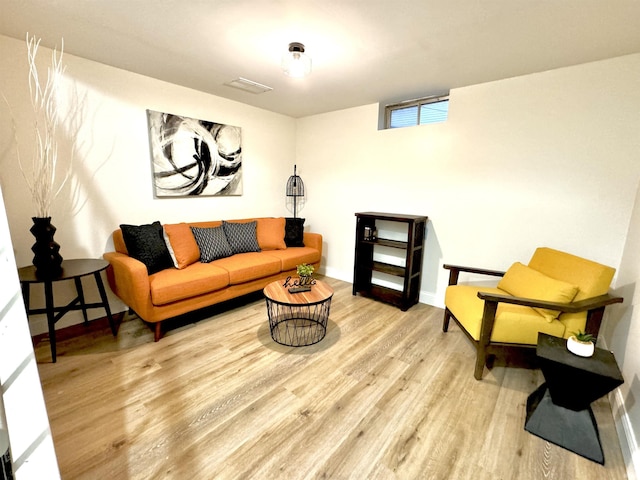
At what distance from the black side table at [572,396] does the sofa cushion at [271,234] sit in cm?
273

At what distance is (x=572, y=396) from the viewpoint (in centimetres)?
149

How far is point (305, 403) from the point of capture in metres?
1.70

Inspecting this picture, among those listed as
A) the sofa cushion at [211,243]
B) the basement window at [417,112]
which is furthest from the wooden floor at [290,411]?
the basement window at [417,112]

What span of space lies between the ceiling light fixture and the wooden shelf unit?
1.66 meters

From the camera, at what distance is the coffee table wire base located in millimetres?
2419

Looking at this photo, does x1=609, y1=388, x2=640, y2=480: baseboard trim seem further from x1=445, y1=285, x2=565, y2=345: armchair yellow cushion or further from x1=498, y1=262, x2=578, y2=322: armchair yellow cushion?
x1=498, y1=262, x2=578, y2=322: armchair yellow cushion

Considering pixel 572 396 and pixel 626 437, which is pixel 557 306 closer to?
pixel 572 396

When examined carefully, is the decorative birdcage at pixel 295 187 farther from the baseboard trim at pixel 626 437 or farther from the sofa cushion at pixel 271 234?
the baseboard trim at pixel 626 437

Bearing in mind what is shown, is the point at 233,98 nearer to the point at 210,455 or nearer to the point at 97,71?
the point at 97,71

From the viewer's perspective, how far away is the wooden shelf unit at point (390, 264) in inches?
118

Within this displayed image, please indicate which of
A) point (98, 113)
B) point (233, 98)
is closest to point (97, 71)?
point (98, 113)

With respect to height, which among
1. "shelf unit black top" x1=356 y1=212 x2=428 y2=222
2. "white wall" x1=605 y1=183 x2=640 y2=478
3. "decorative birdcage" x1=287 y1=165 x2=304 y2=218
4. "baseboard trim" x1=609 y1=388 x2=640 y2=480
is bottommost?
"baseboard trim" x1=609 y1=388 x2=640 y2=480

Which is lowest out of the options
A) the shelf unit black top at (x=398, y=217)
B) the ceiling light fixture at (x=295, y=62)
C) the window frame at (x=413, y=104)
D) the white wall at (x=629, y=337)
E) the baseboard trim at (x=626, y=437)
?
the baseboard trim at (x=626, y=437)

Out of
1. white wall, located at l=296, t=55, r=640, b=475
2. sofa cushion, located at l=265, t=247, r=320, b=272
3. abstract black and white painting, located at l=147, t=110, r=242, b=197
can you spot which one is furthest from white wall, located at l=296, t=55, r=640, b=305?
abstract black and white painting, located at l=147, t=110, r=242, b=197
